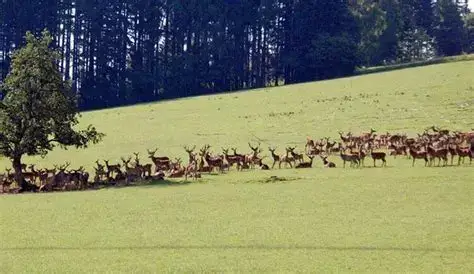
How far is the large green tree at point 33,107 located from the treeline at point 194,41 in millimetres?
50535

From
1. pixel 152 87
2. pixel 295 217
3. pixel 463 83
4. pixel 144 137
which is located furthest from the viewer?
pixel 152 87

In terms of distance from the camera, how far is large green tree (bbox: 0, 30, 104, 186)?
29.5 m

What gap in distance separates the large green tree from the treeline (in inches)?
1990

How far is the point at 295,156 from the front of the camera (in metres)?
31.1

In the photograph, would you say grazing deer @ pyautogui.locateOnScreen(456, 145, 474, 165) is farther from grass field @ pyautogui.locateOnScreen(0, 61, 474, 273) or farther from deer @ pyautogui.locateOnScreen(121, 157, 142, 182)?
deer @ pyautogui.locateOnScreen(121, 157, 142, 182)

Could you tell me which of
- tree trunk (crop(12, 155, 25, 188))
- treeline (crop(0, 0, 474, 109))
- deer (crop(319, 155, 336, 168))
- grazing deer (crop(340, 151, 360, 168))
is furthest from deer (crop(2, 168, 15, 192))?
treeline (crop(0, 0, 474, 109))

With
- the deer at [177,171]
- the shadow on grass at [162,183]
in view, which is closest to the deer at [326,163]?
the deer at [177,171]

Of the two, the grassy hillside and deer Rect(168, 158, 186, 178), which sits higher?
the grassy hillside

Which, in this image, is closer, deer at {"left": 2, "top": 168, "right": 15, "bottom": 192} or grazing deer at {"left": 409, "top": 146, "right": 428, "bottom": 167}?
deer at {"left": 2, "top": 168, "right": 15, "bottom": 192}

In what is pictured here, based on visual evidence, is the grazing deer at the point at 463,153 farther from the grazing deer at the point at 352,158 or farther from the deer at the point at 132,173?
the deer at the point at 132,173

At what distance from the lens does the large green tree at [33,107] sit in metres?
29.5

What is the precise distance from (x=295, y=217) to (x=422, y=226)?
3190 mm

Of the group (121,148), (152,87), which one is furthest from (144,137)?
(152,87)

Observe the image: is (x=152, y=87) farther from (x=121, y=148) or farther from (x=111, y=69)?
(x=121, y=148)
